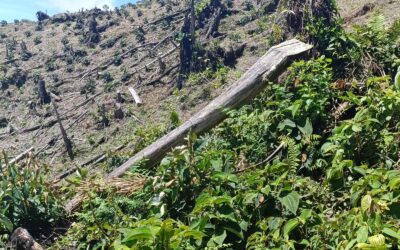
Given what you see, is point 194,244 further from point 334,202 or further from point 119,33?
point 119,33

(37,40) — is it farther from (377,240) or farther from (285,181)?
(377,240)

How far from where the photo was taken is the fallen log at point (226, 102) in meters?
4.21

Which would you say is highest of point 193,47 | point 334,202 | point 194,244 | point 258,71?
point 258,71

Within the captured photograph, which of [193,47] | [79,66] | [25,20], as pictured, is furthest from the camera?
[25,20]

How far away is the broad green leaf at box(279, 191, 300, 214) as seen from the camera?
2.78 metres

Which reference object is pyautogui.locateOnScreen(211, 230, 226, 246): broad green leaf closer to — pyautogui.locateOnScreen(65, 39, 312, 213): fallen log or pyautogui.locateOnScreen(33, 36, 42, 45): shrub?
pyautogui.locateOnScreen(65, 39, 312, 213): fallen log

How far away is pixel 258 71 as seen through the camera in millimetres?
4555

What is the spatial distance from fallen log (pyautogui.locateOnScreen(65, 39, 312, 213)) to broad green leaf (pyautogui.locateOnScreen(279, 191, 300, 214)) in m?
1.49

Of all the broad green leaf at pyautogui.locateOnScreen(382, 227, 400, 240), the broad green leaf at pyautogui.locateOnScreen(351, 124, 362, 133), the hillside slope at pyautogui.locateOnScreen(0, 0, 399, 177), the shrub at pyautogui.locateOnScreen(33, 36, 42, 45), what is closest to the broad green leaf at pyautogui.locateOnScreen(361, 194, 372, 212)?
the broad green leaf at pyautogui.locateOnScreen(382, 227, 400, 240)

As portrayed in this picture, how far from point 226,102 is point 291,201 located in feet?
5.97

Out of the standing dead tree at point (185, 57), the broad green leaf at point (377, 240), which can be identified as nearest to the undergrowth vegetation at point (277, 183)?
the broad green leaf at point (377, 240)

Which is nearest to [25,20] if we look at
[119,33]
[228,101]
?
[119,33]

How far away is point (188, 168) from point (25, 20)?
42089mm

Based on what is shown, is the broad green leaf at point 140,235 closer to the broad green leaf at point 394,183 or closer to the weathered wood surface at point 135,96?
the broad green leaf at point 394,183
